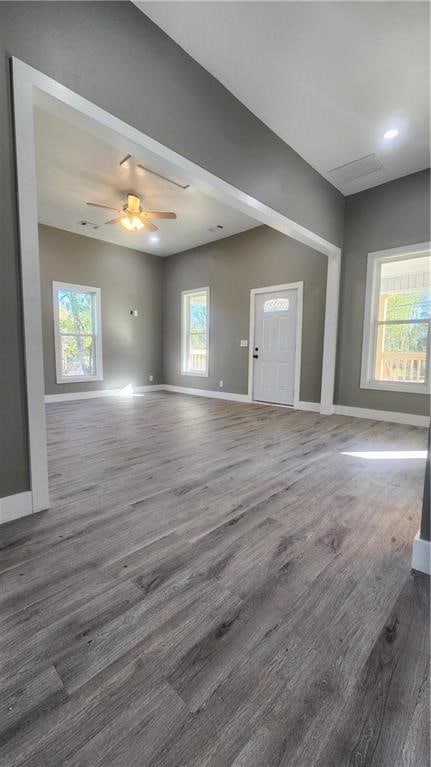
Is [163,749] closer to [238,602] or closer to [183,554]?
[238,602]

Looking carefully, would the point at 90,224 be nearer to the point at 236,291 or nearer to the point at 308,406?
the point at 236,291

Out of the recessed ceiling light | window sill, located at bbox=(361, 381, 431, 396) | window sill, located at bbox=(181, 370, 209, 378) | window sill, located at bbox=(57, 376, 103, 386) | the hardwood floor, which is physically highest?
the recessed ceiling light

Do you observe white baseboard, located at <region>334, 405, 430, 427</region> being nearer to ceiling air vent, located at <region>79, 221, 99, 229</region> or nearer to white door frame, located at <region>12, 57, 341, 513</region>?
white door frame, located at <region>12, 57, 341, 513</region>

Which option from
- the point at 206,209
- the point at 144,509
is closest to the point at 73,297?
the point at 206,209

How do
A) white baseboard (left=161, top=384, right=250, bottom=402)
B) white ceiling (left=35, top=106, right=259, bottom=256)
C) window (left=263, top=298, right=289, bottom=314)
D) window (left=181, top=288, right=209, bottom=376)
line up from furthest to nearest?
window (left=181, top=288, right=209, bottom=376) → white baseboard (left=161, top=384, right=250, bottom=402) → window (left=263, top=298, right=289, bottom=314) → white ceiling (left=35, top=106, right=259, bottom=256)

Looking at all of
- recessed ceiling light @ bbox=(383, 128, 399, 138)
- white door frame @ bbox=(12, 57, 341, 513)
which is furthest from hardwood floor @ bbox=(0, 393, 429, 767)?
recessed ceiling light @ bbox=(383, 128, 399, 138)

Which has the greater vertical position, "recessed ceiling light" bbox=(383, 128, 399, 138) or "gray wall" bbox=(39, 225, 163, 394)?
"recessed ceiling light" bbox=(383, 128, 399, 138)

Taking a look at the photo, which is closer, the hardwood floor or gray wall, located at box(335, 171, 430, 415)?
the hardwood floor

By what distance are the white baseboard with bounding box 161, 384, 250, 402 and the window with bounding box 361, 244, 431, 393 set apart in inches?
91.7

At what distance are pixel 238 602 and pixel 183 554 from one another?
0.38 metres

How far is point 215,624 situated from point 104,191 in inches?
199

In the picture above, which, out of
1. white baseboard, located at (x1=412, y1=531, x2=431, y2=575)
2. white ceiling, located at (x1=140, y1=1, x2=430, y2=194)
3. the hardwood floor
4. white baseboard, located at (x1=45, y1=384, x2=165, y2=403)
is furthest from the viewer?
white baseboard, located at (x1=45, y1=384, x2=165, y2=403)

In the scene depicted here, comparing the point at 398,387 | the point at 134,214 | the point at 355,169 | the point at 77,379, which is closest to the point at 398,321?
the point at 398,387

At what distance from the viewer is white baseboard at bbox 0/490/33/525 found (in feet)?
5.93
